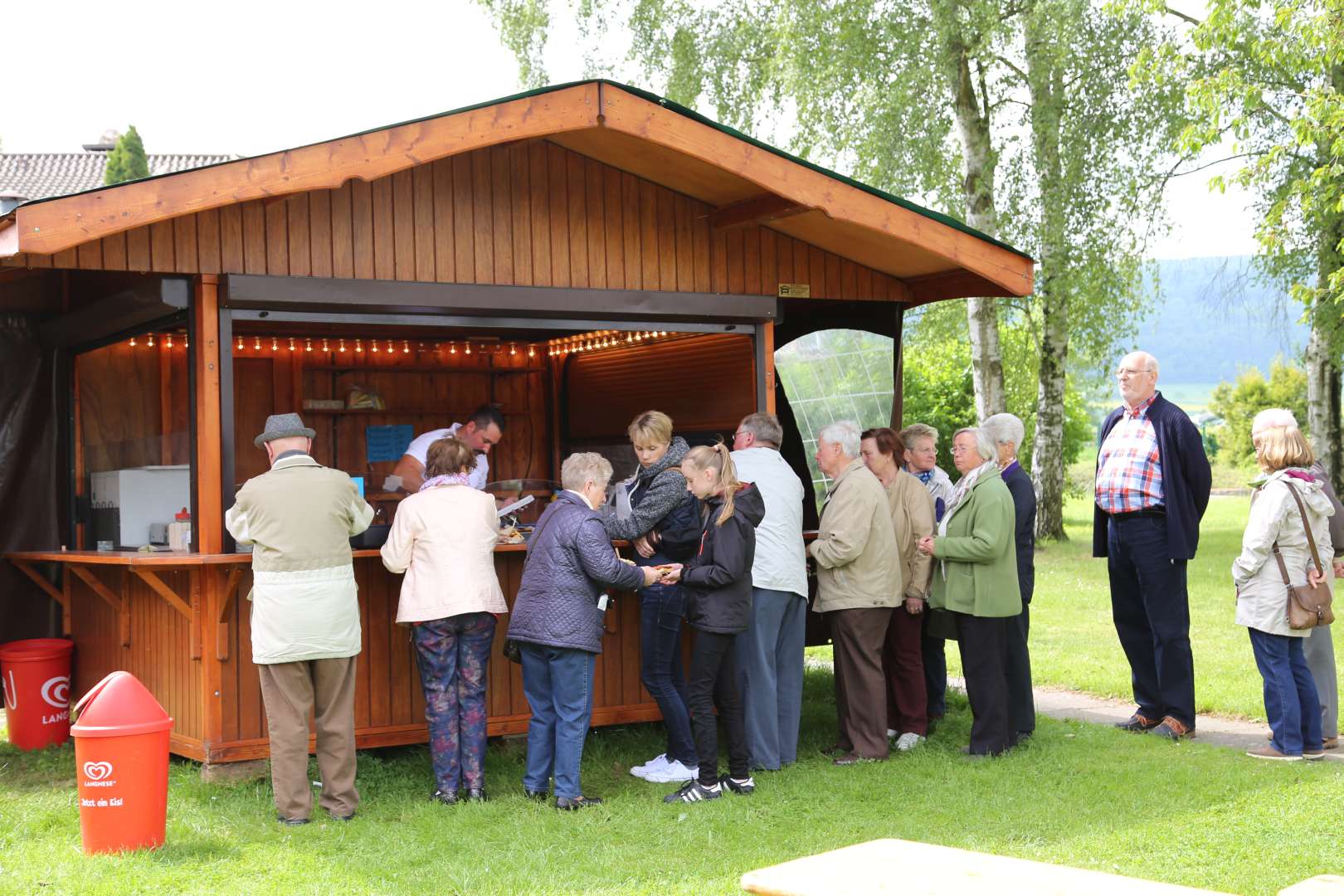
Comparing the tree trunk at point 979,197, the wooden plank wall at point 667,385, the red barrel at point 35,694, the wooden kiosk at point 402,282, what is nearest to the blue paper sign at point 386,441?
the wooden plank wall at point 667,385

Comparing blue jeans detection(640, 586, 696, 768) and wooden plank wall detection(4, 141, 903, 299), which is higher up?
wooden plank wall detection(4, 141, 903, 299)

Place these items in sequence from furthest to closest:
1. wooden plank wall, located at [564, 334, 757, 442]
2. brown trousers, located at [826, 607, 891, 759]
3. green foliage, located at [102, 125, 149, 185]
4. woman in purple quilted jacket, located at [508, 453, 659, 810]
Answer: green foliage, located at [102, 125, 149, 185], wooden plank wall, located at [564, 334, 757, 442], brown trousers, located at [826, 607, 891, 759], woman in purple quilted jacket, located at [508, 453, 659, 810]

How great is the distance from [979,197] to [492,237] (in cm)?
1118

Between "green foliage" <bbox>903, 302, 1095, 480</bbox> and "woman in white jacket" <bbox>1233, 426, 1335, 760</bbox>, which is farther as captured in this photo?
"green foliage" <bbox>903, 302, 1095, 480</bbox>

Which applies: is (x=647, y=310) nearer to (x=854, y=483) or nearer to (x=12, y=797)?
(x=854, y=483)

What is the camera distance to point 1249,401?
59812mm

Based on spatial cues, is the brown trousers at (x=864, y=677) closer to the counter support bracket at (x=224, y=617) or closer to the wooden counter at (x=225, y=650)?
the wooden counter at (x=225, y=650)

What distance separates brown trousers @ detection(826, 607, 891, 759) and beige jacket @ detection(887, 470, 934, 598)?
30cm

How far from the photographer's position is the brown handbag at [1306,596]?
655 cm

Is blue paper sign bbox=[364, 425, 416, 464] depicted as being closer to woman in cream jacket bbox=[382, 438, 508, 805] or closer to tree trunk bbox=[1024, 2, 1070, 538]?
woman in cream jacket bbox=[382, 438, 508, 805]

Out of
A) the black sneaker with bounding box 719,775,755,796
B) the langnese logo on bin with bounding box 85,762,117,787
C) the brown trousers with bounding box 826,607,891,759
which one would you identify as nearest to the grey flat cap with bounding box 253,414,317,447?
the langnese logo on bin with bounding box 85,762,117,787

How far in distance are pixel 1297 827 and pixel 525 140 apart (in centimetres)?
495

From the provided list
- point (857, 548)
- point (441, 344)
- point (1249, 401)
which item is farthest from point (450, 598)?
point (1249, 401)

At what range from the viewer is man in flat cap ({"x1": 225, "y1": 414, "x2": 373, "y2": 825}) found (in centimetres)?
582
